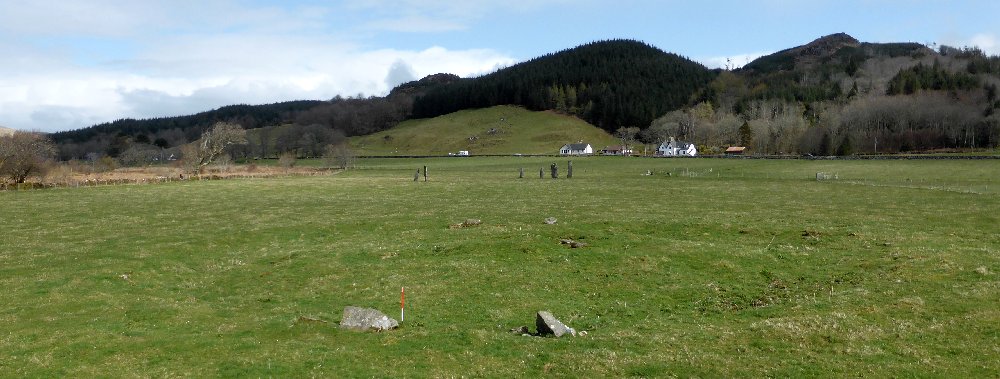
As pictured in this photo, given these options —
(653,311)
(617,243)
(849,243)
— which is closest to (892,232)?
(849,243)

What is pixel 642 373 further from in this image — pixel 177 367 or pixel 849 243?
pixel 849 243

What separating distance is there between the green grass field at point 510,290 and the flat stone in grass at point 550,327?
659mm

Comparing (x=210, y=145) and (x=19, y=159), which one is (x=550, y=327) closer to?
(x=19, y=159)

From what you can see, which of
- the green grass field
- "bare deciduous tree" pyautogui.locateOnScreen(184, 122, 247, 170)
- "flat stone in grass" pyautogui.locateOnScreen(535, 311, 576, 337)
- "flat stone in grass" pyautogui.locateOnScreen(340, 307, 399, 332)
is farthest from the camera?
"bare deciduous tree" pyautogui.locateOnScreen(184, 122, 247, 170)

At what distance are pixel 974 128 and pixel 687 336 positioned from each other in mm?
193049

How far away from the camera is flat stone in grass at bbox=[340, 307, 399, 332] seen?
19.1 m

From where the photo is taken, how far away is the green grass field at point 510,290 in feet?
51.8

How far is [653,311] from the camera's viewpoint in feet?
70.0

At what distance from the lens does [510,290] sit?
939 inches

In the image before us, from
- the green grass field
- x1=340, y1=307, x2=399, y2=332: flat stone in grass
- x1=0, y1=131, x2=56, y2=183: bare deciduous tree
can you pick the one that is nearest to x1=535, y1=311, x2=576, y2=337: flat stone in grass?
the green grass field

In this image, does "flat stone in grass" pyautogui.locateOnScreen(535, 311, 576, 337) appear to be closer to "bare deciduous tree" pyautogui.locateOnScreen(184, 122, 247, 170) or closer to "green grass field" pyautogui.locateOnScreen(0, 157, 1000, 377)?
"green grass field" pyautogui.locateOnScreen(0, 157, 1000, 377)

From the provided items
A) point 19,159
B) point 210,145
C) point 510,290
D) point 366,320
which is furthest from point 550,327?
point 210,145

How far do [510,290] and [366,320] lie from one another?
634 cm

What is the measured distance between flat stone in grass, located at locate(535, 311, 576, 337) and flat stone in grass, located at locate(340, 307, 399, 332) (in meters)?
4.47
